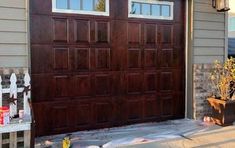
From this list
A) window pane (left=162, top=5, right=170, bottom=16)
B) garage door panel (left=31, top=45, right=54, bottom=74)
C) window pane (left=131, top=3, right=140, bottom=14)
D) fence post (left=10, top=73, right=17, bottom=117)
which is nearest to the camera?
fence post (left=10, top=73, right=17, bottom=117)

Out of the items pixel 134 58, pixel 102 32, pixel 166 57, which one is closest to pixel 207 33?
pixel 166 57

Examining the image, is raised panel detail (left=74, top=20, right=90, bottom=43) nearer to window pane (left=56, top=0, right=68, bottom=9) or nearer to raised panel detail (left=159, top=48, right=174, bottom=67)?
window pane (left=56, top=0, right=68, bottom=9)

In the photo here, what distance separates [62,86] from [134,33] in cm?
165

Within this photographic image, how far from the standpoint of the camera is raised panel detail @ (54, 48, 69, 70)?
4.87 m

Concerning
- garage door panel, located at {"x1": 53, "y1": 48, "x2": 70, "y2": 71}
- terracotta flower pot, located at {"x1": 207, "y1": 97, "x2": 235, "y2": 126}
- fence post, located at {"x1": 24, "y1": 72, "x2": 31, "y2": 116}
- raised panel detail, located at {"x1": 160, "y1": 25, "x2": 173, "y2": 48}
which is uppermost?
raised panel detail, located at {"x1": 160, "y1": 25, "x2": 173, "y2": 48}

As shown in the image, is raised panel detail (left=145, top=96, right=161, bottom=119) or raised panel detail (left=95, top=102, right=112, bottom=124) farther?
raised panel detail (left=145, top=96, right=161, bottom=119)

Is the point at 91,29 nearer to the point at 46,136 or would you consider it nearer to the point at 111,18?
the point at 111,18

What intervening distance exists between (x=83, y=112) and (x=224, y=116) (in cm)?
266

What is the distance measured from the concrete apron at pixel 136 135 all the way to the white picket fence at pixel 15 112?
0.43m

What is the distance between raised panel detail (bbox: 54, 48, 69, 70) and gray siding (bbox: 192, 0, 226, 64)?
256cm

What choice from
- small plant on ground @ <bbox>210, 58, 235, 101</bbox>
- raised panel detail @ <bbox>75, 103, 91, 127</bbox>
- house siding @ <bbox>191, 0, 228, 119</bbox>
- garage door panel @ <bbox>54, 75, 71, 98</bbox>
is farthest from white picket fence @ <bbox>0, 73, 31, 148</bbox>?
small plant on ground @ <bbox>210, 58, 235, 101</bbox>

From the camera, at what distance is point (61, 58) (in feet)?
16.1

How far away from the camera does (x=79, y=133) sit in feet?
16.7

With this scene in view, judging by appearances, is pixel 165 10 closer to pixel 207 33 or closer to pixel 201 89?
pixel 207 33
